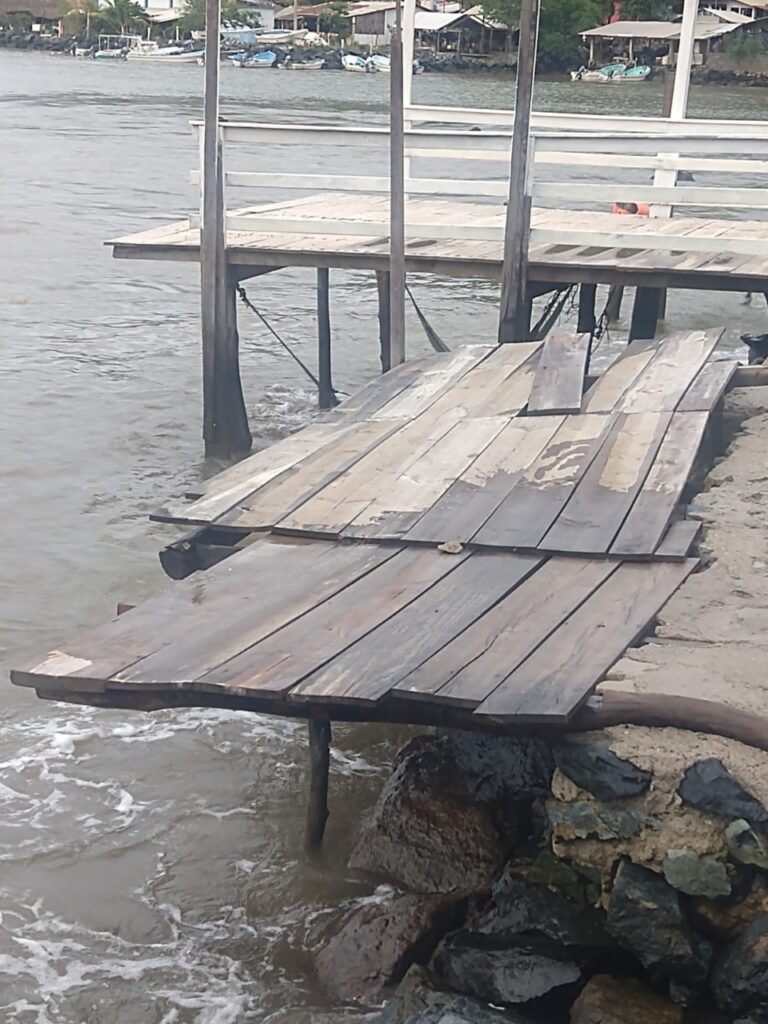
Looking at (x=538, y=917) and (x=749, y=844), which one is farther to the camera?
(x=538, y=917)

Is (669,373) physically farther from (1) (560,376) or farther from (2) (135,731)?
(2) (135,731)

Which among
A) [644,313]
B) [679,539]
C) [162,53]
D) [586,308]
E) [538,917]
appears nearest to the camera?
[538,917]

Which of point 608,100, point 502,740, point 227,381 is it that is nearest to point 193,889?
point 502,740

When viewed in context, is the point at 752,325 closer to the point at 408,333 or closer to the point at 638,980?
the point at 408,333

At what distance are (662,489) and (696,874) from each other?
2543mm

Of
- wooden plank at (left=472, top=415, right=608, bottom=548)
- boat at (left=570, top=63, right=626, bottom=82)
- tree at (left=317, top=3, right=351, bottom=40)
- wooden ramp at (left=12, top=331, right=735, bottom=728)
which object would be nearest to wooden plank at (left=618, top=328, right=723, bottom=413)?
wooden ramp at (left=12, top=331, right=735, bottom=728)

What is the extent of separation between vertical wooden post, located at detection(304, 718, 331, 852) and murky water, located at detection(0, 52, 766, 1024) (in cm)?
10

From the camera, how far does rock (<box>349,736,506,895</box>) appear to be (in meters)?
5.09

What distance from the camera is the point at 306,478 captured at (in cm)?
686

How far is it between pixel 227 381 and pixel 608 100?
50.0 meters

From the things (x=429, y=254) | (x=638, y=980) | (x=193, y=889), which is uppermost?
(x=429, y=254)

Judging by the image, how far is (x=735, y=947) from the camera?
418cm

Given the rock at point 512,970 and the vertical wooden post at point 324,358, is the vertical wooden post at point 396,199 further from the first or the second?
the rock at point 512,970

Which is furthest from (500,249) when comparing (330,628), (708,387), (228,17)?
(228,17)
